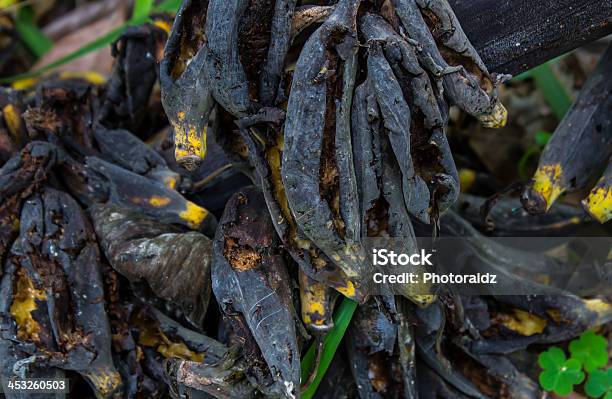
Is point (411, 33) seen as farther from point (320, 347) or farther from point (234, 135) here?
point (320, 347)

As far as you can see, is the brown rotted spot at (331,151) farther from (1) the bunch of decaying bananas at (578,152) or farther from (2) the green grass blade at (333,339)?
(1) the bunch of decaying bananas at (578,152)

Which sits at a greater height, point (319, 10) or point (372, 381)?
point (319, 10)

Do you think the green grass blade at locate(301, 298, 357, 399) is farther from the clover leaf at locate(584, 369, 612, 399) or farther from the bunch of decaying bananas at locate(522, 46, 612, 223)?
the clover leaf at locate(584, 369, 612, 399)

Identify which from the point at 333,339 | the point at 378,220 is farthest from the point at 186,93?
the point at 333,339

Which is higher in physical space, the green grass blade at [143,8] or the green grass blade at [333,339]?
the green grass blade at [143,8]

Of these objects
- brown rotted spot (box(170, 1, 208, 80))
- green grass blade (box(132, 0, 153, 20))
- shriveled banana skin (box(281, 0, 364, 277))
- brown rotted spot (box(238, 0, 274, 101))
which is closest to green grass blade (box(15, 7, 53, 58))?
green grass blade (box(132, 0, 153, 20))

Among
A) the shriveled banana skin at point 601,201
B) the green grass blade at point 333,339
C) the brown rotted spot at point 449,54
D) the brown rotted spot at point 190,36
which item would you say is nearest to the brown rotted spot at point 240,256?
the green grass blade at point 333,339

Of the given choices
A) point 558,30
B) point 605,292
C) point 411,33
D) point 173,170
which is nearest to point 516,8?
point 558,30
